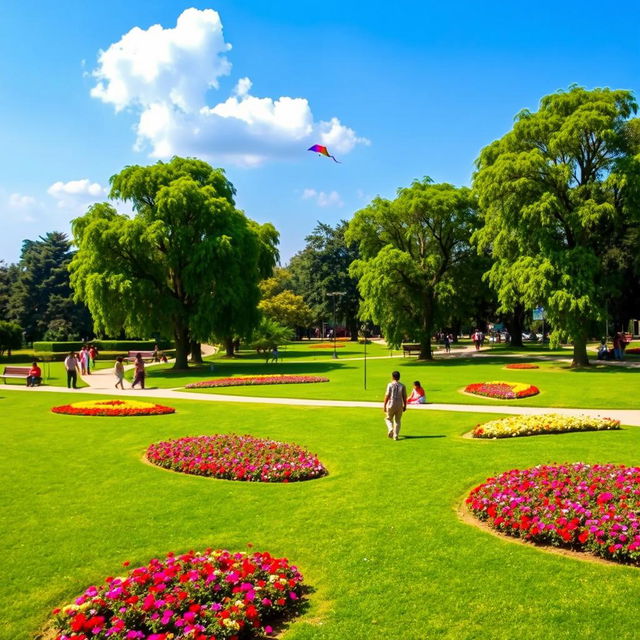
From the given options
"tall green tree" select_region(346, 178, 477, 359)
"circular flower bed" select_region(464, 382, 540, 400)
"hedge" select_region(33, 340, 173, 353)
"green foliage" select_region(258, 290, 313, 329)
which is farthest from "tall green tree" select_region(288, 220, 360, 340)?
"circular flower bed" select_region(464, 382, 540, 400)

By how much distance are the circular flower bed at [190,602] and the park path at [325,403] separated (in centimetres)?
1222

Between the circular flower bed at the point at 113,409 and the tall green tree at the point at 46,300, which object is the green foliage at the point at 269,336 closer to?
the circular flower bed at the point at 113,409

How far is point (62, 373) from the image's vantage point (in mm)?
35188

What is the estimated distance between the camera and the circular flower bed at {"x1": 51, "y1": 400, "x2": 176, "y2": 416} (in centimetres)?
1766

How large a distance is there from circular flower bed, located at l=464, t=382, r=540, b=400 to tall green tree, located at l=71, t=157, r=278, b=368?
16.1 m

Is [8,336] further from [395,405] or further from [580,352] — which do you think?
[395,405]

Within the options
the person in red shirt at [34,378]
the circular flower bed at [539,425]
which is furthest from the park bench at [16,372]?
the circular flower bed at [539,425]

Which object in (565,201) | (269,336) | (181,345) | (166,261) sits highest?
(565,201)

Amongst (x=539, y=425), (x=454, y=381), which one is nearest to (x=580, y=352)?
(x=454, y=381)

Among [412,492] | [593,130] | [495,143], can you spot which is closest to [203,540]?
[412,492]

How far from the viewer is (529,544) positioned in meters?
7.05

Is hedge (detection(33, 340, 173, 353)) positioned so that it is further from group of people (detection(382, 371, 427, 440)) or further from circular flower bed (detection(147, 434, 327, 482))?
group of people (detection(382, 371, 427, 440))

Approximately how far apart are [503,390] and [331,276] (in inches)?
2246

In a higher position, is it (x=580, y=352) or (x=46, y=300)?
(x=46, y=300)
